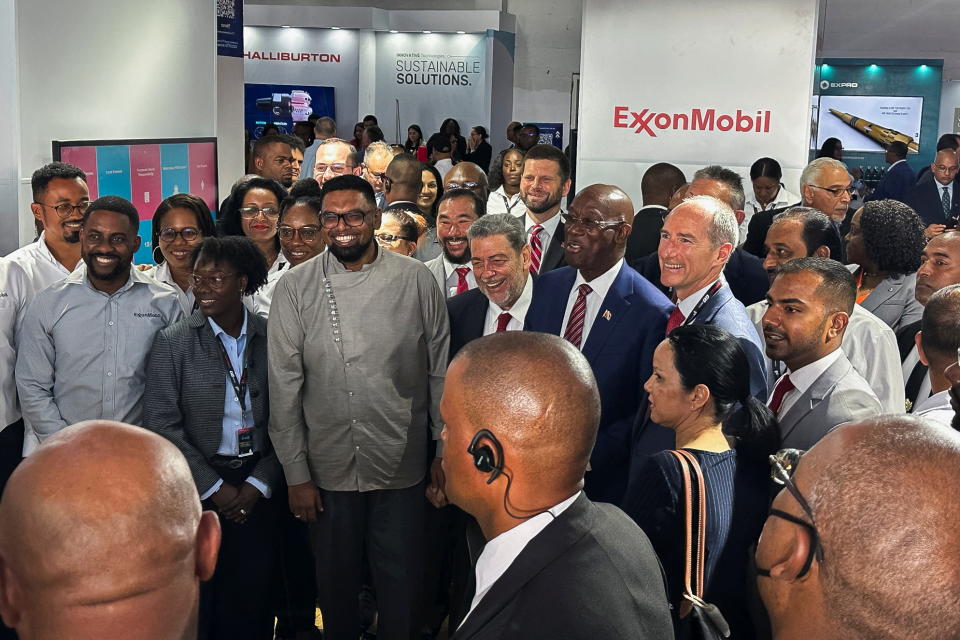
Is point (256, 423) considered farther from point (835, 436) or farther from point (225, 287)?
point (835, 436)

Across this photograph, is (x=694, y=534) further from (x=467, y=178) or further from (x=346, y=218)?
(x=467, y=178)

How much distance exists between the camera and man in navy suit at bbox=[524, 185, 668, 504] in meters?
3.76

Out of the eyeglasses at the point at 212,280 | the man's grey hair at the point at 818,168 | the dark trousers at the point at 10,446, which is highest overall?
the man's grey hair at the point at 818,168

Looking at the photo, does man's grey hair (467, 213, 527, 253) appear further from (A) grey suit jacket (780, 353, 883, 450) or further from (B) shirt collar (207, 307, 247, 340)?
(A) grey suit jacket (780, 353, 883, 450)

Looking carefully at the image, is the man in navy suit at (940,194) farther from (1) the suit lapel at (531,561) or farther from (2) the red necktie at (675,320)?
(1) the suit lapel at (531,561)

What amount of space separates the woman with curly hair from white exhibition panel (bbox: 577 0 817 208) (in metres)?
3.46

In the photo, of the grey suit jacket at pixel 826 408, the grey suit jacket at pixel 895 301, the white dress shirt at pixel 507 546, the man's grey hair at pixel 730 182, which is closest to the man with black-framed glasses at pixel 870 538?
the white dress shirt at pixel 507 546

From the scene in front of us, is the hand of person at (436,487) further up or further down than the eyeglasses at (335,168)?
further down

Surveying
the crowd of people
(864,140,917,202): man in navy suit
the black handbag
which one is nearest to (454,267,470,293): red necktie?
the crowd of people

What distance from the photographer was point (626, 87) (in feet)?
27.4

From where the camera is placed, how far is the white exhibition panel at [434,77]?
1709 cm

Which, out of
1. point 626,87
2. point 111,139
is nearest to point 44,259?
point 111,139

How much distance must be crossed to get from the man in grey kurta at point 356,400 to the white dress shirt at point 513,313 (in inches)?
9.6

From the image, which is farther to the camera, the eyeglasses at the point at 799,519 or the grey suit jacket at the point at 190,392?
the grey suit jacket at the point at 190,392
